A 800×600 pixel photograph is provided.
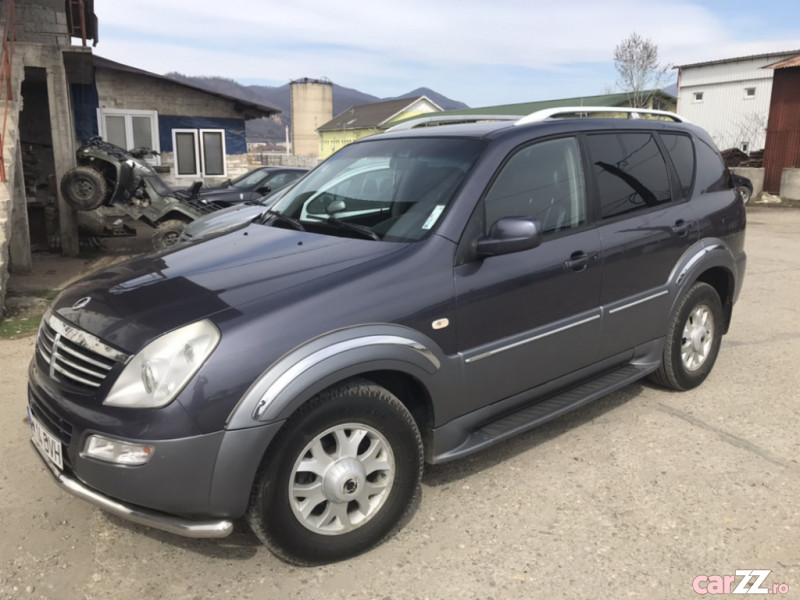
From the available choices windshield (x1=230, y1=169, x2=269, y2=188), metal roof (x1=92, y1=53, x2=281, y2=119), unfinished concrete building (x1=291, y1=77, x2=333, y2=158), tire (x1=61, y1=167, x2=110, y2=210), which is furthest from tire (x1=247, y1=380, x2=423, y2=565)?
unfinished concrete building (x1=291, y1=77, x2=333, y2=158)

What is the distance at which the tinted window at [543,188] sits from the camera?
10.7ft

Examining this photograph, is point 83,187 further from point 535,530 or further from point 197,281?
point 535,530

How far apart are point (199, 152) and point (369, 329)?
1584cm

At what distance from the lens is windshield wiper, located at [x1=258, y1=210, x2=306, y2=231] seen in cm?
353

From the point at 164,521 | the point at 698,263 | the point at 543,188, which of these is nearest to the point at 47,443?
the point at 164,521

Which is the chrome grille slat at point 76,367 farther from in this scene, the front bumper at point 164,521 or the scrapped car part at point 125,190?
the scrapped car part at point 125,190

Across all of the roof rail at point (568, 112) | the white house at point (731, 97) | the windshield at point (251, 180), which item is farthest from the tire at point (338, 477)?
the white house at point (731, 97)

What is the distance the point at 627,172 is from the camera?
12.9 feet

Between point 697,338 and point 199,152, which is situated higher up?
point 199,152

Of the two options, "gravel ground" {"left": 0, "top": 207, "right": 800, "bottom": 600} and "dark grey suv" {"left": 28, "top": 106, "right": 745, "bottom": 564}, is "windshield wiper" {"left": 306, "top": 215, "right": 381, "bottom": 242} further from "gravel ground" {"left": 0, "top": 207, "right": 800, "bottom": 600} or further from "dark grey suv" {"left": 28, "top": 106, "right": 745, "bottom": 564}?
"gravel ground" {"left": 0, "top": 207, "right": 800, "bottom": 600}

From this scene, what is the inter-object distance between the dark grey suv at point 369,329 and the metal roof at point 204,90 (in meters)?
12.9

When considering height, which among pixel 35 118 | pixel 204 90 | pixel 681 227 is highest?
pixel 204 90

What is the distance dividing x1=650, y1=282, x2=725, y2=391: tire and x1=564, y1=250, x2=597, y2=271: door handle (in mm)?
1073

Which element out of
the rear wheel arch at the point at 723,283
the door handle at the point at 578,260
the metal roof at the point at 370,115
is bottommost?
the rear wheel arch at the point at 723,283
